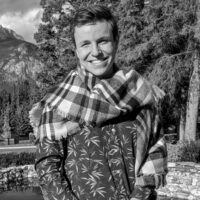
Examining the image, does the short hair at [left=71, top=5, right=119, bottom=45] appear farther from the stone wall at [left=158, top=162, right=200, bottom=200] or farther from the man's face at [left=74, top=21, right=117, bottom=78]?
the stone wall at [left=158, top=162, right=200, bottom=200]

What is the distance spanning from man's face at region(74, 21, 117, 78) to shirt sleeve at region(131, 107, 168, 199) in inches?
10.6

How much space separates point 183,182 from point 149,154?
9.37m

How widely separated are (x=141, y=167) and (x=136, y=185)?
0.09 meters

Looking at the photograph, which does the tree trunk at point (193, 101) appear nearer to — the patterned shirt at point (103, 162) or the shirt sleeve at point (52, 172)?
the patterned shirt at point (103, 162)

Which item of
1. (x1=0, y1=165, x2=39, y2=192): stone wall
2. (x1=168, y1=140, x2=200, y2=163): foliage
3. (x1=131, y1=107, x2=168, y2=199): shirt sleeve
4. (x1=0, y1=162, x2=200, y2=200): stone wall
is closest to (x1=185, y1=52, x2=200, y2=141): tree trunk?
(x1=168, y1=140, x2=200, y2=163): foliage

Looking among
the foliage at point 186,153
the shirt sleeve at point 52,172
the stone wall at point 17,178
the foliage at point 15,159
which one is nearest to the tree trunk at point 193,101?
the foliage at point 186,153

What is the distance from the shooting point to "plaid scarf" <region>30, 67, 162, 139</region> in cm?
153

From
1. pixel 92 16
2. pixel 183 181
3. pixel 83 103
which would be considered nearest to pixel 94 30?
pixel 92 16

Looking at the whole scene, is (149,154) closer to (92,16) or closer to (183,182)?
(92,16)

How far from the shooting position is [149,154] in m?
1.66

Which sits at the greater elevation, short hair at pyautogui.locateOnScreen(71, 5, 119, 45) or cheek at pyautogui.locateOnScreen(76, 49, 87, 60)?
short hair at pyautogui.locateOnScreen(71, 5, 119, 45)

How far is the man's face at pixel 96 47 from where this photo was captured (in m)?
1.59

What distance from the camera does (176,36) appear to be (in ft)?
45.3

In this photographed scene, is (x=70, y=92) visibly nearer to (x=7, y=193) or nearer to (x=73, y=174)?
(x=73, y=174)
